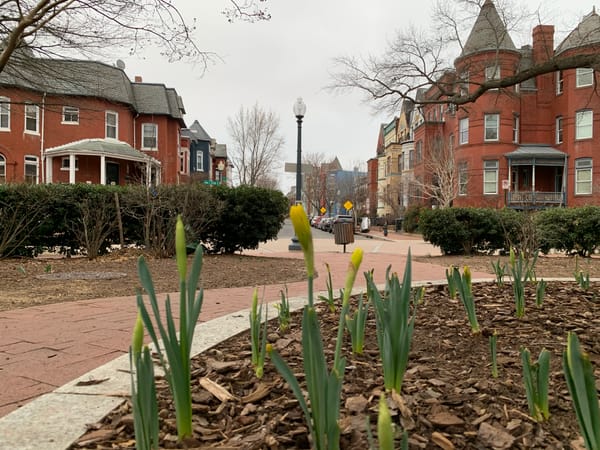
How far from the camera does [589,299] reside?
4.30 meters

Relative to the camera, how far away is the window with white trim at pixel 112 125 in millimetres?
29938

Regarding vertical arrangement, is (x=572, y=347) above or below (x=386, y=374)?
above

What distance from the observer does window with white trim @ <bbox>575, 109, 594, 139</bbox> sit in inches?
1198

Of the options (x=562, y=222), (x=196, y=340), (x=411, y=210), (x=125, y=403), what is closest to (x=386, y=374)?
(x=125, y=403)

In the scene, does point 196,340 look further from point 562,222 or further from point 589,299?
point 562,222

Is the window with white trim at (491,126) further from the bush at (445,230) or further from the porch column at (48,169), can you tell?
the porch column at (48,169)

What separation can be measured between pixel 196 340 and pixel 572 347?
2.42 metres

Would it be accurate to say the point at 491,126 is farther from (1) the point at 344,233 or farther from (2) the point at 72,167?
(2) the point at 72,167

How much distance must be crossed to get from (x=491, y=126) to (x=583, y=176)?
22.3 ft

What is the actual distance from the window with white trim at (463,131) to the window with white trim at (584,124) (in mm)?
6847

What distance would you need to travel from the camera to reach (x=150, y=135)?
3300cm

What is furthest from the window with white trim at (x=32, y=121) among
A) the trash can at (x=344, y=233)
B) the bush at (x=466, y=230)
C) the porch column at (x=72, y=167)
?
the bush at (x=466, y=230)

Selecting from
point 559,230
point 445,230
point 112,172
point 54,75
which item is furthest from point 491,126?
point 54,75

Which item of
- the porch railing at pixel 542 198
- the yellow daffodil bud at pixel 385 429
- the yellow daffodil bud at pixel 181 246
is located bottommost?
the yellow daffodil bud at pixel 385 429
